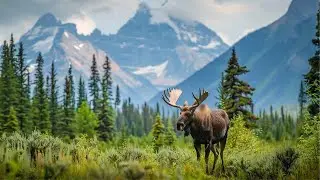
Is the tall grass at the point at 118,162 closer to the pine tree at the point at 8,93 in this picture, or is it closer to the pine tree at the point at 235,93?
the pine tree at the point at 235,93

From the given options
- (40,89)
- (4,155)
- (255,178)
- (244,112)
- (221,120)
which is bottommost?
(255,178)

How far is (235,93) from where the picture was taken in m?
44.0

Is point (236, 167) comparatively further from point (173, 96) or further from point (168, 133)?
point (168, 133)

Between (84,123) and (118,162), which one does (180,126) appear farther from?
(84,123)

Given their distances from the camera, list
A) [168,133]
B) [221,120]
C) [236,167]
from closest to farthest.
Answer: [236,167] → [221,120] → [168,133]

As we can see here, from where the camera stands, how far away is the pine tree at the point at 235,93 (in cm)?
4300

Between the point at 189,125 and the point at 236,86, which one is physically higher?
the point at 236,86

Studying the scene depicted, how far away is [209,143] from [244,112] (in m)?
29.9

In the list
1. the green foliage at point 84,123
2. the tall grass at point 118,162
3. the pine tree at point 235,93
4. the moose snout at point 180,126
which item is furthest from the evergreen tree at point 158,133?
the moose snout at point 180,126

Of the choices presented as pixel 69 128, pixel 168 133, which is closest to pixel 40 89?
pixel 69 128

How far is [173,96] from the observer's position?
1588 centimetres

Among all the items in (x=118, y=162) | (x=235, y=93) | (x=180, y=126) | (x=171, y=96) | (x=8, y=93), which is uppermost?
(x=8, y=93)

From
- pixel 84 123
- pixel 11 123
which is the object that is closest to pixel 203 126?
pixel 11 123

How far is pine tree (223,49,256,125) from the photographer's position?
141 ft
